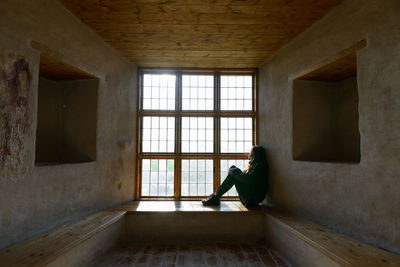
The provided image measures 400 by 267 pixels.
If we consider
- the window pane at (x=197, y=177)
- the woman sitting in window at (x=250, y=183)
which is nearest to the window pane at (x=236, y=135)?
the window pane at (x=197, y=177)

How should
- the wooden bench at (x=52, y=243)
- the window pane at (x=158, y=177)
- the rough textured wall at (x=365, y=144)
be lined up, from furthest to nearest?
the window pane at (x=158, y=177) < the rough textured wall at (x=365, y=144) < the wooden bench at (x=52, y=243)

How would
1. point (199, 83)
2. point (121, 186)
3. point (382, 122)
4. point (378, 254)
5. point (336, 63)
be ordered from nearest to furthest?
point (378, 254), point (382, 122), point (336, 63), point (121, 186), point (199, 83)

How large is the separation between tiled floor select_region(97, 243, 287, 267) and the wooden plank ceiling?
2915mm

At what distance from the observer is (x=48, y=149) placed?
336cm

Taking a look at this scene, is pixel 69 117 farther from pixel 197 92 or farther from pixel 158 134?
pixel 197 92

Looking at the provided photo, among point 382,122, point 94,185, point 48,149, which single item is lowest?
point 94,185

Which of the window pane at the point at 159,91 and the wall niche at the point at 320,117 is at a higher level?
the window pane at the point at 159,91

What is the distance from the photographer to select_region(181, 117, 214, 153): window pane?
15.8 feet

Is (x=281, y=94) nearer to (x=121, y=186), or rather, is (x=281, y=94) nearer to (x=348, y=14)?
(x=348, y=14)

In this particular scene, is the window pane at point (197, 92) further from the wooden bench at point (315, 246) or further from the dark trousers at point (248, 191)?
Result: the wooden bench at point (315, 246)

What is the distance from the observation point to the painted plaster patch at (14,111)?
207cm

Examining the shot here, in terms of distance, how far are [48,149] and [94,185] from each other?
77 cm

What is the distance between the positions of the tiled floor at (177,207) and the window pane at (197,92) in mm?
1808

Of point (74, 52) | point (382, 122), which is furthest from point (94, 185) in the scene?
point (382, 122)
